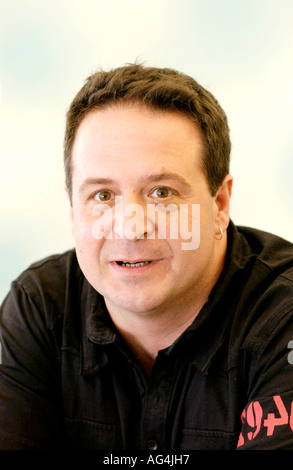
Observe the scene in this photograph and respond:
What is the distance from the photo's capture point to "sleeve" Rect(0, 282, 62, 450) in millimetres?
1727

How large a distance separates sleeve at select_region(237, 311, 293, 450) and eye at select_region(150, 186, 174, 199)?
1.37 ft

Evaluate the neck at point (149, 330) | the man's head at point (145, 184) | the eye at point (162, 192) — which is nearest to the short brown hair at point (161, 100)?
the man's head at point (145, 184)

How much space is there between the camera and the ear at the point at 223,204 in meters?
1.77

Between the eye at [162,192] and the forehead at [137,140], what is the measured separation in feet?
0.21

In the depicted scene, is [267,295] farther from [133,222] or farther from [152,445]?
[152,445]

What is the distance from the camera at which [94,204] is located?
1.69 meters

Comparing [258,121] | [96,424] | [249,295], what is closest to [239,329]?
[249,295]

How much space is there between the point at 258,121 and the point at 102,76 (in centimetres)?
87

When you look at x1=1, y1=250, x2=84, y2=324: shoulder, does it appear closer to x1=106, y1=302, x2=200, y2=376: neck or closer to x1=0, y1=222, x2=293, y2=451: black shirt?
x1=0, y1=222, x2=293, y2=451: black shirt

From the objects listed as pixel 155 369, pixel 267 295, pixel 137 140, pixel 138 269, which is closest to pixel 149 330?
pixel 155 369

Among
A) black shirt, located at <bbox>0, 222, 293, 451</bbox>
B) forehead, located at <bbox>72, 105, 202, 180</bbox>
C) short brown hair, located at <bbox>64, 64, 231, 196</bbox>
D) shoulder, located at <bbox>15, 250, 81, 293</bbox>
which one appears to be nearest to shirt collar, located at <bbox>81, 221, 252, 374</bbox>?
black shirt, located at <bbox>0, 222, 293, 451</bbox>

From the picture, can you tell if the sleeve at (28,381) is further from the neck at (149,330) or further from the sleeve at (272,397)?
the sleeve at (272,397)

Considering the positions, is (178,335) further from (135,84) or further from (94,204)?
(135,84)

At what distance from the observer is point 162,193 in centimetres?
163
